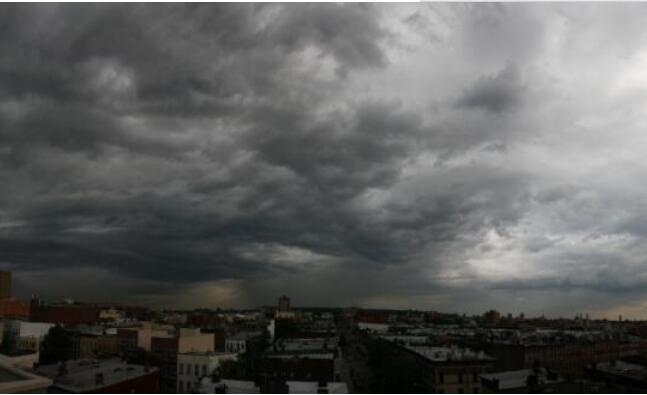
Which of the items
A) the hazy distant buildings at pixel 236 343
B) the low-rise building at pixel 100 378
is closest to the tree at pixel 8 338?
the hazy distant buildings at pixel 236 343

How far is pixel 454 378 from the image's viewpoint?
67312 millimetres

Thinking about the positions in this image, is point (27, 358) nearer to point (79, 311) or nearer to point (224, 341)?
point (224, 341)

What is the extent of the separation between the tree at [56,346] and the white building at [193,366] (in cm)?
2903

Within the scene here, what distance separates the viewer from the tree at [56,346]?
333ft

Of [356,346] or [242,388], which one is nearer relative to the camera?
[242,388]

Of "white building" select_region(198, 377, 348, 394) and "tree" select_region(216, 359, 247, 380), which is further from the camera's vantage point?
"tree" select_region(216, 359, 247, 380)

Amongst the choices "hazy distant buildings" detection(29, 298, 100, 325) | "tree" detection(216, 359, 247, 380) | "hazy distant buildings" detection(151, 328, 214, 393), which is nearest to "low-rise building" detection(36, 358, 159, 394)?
"tree" detection(216, 359, 247, 380)

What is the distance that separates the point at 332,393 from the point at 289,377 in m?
22.0

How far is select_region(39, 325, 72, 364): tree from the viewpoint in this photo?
101m

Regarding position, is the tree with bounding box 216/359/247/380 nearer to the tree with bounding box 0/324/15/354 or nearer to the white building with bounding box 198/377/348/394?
the white building with bounding box 198/377/348/394

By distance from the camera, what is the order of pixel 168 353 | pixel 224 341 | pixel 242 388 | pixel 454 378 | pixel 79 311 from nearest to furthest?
pixel 242 388, pixel 454 378, pixel 168 353, pixel 224 341, pixel 79 311

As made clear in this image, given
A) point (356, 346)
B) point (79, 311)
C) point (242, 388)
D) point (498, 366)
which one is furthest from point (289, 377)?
point (79, 311)

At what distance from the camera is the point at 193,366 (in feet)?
A: 259

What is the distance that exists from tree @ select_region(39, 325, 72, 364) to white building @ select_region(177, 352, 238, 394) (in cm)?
2903
